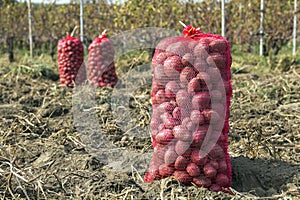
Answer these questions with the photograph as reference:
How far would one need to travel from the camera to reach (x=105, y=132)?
3799 millimetres

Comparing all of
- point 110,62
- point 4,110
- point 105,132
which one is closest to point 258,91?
point 110,62

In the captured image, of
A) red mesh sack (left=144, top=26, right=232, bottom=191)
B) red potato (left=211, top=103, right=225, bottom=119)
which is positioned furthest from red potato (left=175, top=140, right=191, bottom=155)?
red potato (left=211, top=103, right=225, bottom=119)

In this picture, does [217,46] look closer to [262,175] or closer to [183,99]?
[183,99]

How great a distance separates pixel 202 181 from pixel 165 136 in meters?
0.29

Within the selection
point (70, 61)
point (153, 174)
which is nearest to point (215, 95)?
point (153, 174)

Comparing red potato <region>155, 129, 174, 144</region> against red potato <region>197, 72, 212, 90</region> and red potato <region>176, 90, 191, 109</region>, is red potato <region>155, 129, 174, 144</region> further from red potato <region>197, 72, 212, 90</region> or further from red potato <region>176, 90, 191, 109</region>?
red potato <region>197, 72, 212, 90</region>

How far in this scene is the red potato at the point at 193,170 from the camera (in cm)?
236

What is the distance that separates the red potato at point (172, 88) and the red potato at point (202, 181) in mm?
433

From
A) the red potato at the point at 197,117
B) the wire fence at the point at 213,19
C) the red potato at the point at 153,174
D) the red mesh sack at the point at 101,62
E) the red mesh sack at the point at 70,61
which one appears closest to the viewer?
the red potato at the point at 197,117

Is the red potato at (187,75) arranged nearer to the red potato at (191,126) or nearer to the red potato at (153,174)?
the red potato at (191,126)

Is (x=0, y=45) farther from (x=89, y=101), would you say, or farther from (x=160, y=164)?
(x=160, y=164)

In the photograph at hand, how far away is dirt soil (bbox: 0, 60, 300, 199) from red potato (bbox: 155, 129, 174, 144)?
0.70 ft

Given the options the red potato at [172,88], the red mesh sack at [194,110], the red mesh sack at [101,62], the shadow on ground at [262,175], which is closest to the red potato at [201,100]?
the red mesh sack at [194,110]

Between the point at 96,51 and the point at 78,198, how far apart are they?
3.39 meters
